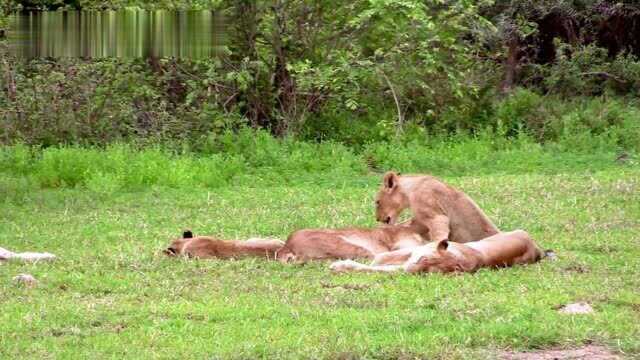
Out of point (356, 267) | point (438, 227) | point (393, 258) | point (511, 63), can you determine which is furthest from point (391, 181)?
point (511, 63)

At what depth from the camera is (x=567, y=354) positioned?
21.3ft

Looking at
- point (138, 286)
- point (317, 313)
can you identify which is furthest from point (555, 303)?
point (138, 286)

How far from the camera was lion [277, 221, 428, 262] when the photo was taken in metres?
9.34

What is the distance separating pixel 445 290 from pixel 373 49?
1061 centimetres

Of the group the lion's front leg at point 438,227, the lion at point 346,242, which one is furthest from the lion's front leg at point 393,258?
the lion's front leg at point 438,227

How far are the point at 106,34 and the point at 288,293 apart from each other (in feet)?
28.0

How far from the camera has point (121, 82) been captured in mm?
17094

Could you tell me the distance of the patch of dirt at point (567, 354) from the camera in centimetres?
643

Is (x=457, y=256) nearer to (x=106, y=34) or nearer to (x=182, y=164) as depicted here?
(x=182, y=164)

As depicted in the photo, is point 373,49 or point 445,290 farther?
point 373,49

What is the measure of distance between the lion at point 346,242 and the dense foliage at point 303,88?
7.40 meters

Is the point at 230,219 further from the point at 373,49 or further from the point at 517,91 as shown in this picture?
the point at 517,91

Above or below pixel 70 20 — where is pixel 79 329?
below

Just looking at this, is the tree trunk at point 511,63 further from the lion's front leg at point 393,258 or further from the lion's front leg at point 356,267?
the lion's front leg at point 356,267
